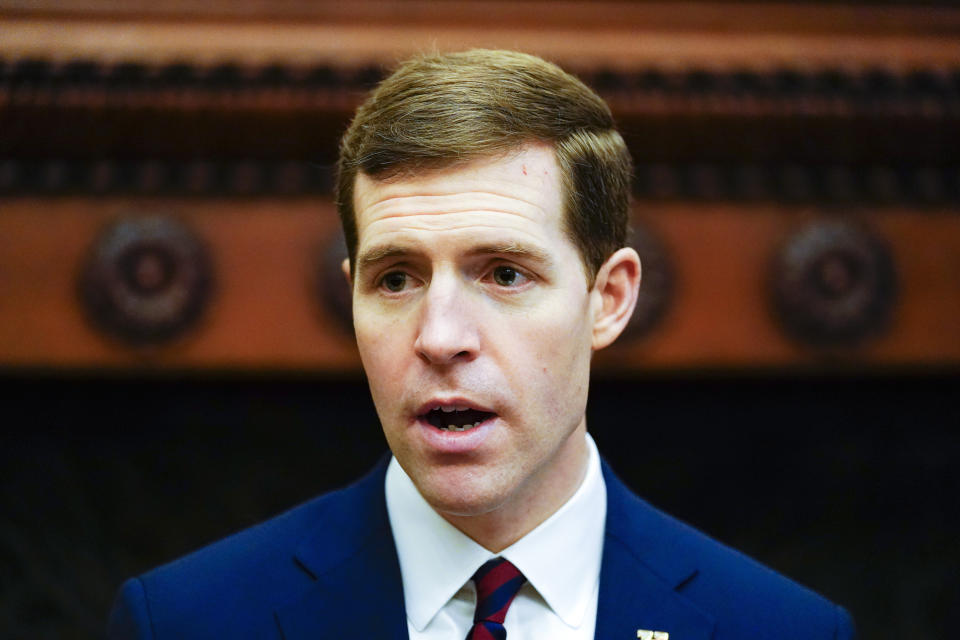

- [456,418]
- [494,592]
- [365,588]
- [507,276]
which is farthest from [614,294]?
[365,588]

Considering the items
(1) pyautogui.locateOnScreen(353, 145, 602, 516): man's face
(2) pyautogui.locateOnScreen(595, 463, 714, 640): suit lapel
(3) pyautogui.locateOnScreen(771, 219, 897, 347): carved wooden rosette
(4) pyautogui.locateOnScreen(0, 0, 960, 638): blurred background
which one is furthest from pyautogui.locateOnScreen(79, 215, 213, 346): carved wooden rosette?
(3) pyautogui.locateOnScreen(771, 219, 897, 347): carved wooden rosette

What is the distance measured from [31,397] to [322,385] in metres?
0.64

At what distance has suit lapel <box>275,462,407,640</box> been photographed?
1759 millimetres

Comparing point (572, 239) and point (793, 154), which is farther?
point (793, 154)

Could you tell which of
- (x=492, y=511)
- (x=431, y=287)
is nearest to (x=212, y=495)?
(x=492, y=511)

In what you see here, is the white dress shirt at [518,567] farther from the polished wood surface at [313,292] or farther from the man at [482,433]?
the polished wood surface at [313,292]

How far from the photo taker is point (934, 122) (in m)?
2.27

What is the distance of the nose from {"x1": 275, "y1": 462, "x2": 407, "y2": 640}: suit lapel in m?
0.40

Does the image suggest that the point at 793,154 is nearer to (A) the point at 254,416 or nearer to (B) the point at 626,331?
(B) the point at 626,331

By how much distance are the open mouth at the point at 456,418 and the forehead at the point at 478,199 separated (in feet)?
0.87

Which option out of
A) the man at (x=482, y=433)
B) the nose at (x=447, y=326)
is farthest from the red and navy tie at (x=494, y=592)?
the nose at (x=447, y=326)

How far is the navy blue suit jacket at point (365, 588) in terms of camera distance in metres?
1.78

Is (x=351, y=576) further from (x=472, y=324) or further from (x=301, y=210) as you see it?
(x=301, y=210)

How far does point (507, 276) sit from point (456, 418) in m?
0.22
